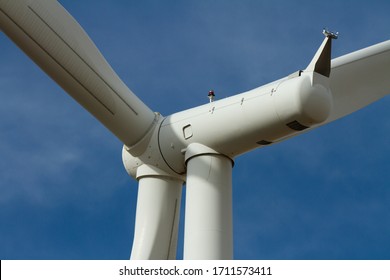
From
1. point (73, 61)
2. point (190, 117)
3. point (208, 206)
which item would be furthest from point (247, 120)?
point (73, 61)

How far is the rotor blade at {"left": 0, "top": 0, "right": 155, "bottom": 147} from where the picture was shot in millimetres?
11820

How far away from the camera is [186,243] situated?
40.1ft

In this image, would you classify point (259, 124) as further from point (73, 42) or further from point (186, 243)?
point (73, 42)

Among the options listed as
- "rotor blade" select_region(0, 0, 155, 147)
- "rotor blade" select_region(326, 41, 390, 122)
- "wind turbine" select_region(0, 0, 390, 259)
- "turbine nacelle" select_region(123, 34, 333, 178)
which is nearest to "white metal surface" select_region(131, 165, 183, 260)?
"wind turbine" select_region(0, 0, 390, 259)

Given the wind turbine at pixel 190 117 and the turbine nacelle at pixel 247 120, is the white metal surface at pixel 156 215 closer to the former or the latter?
the wind turbine at pixel 190 117

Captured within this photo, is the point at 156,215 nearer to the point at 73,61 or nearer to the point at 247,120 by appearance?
the point at 247,120

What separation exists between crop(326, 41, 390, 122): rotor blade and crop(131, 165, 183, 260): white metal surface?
3.29 metres

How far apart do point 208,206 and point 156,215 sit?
59.4 inches

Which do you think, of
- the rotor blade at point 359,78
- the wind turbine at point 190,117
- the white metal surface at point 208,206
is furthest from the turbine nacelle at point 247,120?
the rotor blade at point 359,78

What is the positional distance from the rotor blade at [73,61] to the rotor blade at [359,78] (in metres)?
3.61

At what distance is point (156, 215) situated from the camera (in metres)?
13.5

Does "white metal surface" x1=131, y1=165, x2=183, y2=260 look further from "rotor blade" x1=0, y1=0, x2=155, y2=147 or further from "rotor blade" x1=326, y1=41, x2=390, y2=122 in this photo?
"rotor blade" x1=326, y1=41, x2=390, y2=122

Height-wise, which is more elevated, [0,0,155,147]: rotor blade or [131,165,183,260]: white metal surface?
[0,0,155,147]: rotor blade

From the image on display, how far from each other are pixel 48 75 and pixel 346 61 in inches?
214
